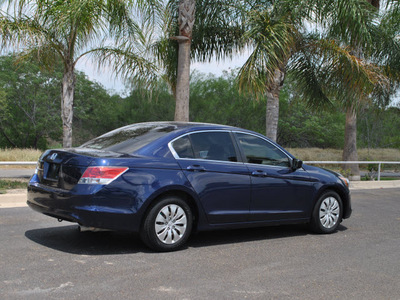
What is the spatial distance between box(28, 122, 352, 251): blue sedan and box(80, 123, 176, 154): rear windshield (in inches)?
0.6

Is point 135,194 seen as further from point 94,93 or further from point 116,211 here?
→ point 94,93

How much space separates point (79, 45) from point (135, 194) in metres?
9.47

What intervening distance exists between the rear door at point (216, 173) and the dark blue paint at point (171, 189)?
0.01m

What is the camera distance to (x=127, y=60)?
1448cm

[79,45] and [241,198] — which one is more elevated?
[79,45]

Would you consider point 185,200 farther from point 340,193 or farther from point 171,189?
point 340,193

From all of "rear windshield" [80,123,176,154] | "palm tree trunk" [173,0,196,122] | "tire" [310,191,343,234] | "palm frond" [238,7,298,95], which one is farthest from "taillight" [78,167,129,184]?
"palm tree trunk" [173,0,196,122]

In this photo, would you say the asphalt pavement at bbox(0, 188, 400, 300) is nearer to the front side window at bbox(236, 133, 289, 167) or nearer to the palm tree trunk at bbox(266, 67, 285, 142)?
the front side window at bbox(236, 133, 289, 167)

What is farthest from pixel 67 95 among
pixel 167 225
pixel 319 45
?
pixel 167 225

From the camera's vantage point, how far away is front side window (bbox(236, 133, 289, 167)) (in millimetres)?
7127

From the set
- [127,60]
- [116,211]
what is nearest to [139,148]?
[116,211]

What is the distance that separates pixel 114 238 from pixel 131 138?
1.42 metres

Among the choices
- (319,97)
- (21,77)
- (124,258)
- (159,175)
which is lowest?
(124,258)

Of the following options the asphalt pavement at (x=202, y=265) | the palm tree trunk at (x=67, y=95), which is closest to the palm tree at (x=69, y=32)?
the palm tree trunk at (x=67, y=95)
